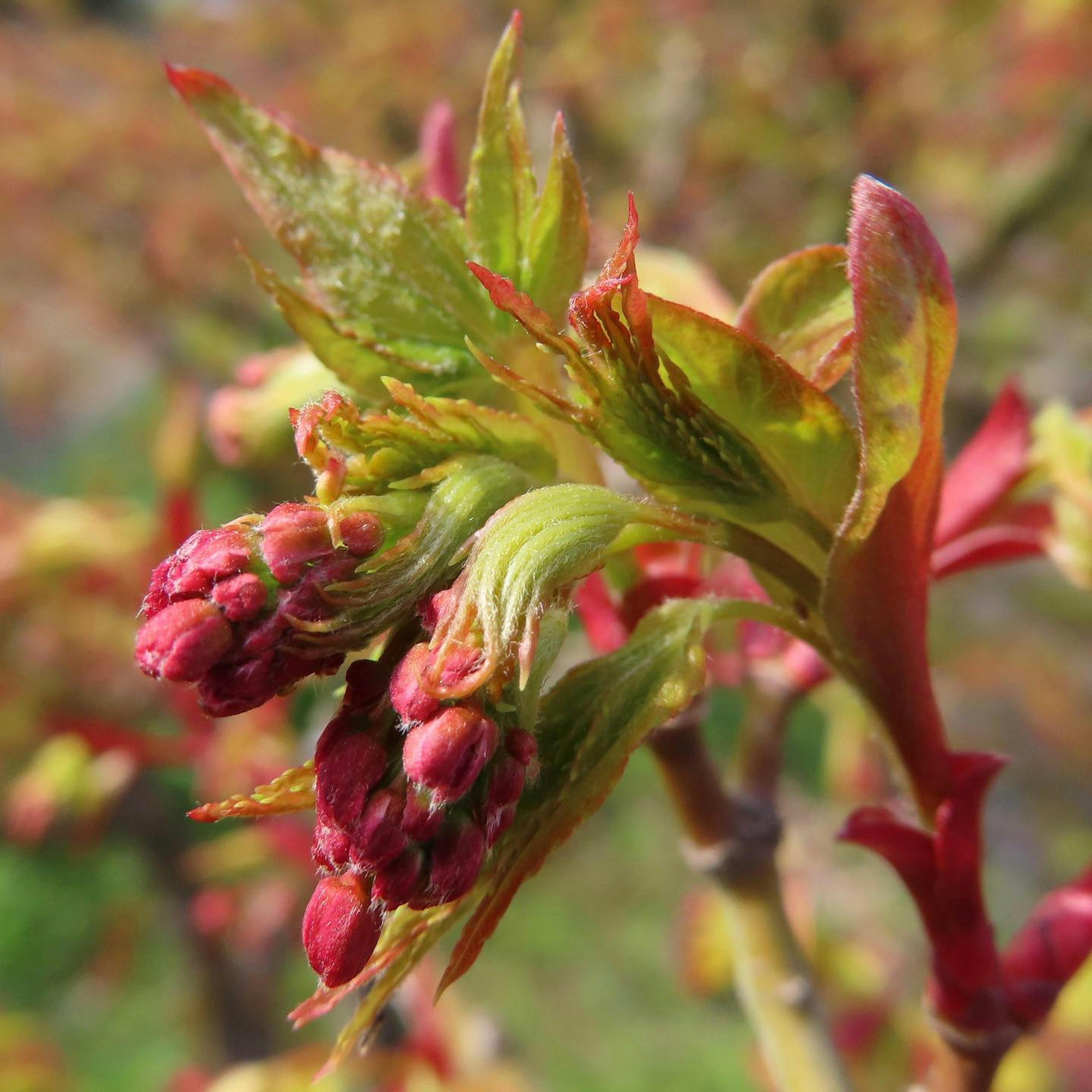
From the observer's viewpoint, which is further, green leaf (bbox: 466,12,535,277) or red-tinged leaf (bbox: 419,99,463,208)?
red-tinged leaf (bbox: 419,99,463,208)

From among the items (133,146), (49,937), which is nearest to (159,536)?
(49,937)

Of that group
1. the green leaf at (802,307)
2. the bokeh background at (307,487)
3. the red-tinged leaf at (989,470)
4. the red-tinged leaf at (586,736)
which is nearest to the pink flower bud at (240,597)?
the red-tinged leaf at (586,736)

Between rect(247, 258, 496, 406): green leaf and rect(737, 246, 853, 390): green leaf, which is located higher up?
rect(247, 258, 496, 406): green leaf

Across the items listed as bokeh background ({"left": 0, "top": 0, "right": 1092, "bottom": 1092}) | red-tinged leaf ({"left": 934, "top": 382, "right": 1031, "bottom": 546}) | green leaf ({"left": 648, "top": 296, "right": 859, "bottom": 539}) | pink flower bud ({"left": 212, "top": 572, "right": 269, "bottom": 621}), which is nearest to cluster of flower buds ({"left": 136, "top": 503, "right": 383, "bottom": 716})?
pink flower bud ({"left": 212, "top": 572, "right": 269, "bottom": 621})

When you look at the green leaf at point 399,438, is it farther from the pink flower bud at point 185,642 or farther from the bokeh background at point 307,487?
the bokeh background at point 307,487

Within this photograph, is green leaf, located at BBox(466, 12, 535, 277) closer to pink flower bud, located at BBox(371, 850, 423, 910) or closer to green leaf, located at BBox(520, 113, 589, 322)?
green leaf, located at BBox(520, 113, 589, 322)

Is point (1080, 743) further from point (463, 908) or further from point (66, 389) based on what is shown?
point (66, 389)
